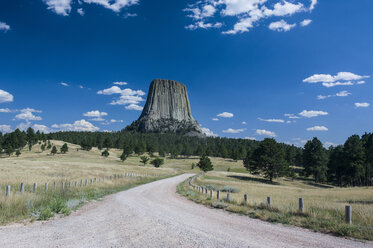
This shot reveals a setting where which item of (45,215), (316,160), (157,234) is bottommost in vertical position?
(45,215)

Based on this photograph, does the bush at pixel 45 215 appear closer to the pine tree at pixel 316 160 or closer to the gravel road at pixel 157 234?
the gravel road at pixel 157 234

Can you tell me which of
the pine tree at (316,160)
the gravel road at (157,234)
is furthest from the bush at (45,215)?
the pine tree at (316,160)

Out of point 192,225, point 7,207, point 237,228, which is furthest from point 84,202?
point 237,228

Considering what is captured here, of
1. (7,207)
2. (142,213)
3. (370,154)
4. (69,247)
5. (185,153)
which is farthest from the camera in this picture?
(185,153)

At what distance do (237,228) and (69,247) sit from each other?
5.73m

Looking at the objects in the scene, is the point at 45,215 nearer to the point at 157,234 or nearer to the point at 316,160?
the point at 157,234

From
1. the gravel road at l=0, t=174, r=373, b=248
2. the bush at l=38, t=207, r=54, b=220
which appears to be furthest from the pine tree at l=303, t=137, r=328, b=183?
the bush at l=38, t=207, r=54, b=220

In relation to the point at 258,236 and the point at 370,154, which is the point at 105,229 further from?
the point at 370,154

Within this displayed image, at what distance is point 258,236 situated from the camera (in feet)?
25.6

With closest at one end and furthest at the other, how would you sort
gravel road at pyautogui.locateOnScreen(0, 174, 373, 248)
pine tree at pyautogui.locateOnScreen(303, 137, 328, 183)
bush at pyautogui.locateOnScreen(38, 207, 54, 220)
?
1. gravel road at pyautogui.locateOnScreen(0, 174, 373, 248)
2. bush at pyautogui.locateOnScreen(38, 207, 54, 220)
3. pine tree at pyautogui.locateOnScreen(303, 137, 328, 183)

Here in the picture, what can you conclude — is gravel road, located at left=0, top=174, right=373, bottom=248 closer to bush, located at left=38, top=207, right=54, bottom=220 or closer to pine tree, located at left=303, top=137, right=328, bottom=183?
bush, located at left=38, top=207, right=54, bottom=220

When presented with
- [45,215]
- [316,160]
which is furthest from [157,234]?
[316,160]

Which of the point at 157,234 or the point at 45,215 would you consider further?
the point at 45,215

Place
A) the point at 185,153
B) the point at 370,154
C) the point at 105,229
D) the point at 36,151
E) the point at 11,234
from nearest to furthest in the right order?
the point at 11,234 < the point at 105,229 < the point at 370,154 < the point at 36,151 < the point at 185,153
